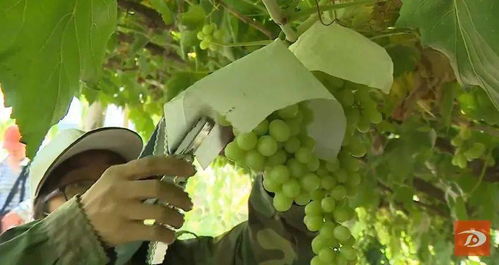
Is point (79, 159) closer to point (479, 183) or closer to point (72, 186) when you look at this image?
point (72, 186)

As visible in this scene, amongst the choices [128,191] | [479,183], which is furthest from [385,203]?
[128,191]

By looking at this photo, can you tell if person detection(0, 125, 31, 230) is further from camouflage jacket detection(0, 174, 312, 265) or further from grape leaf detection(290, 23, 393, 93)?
grape leaf detection(290, 23, 393, 93)

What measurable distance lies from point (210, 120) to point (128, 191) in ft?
0.84

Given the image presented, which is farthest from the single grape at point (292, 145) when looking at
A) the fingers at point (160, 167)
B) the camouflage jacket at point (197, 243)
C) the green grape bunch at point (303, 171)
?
the camouflage jacket at point (197, 243)

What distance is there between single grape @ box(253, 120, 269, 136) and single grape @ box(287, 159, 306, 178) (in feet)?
0.07

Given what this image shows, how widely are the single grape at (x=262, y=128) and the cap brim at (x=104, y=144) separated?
0.60m

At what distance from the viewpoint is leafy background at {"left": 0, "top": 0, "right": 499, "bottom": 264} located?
375 millimetres

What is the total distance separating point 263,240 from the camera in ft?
2.68

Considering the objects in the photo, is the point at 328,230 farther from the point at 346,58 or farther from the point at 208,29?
the point at 208,29

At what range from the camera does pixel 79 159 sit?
95 centimetres

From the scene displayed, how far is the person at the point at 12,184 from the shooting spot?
5.20 ft

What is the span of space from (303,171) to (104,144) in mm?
630

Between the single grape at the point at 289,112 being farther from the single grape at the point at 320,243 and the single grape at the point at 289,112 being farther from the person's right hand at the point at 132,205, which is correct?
the person's right hand at the point at 132,205

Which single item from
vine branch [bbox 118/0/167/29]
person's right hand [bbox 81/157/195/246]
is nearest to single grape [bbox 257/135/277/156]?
person's right hand [bbox 81/157/195/246]
